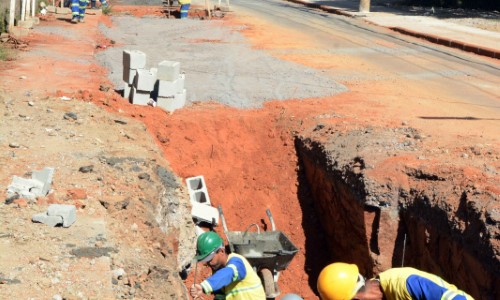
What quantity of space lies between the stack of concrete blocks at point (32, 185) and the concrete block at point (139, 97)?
5.03 metres

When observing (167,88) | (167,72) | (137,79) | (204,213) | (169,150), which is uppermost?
(167,72)

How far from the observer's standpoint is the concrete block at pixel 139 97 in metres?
13.4

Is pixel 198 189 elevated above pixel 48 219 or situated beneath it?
situated beneath

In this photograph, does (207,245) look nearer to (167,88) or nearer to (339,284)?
(339,284)

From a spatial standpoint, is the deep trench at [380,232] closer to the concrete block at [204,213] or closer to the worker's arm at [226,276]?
the concrete block at [204,213]

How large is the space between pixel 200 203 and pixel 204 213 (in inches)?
11.3

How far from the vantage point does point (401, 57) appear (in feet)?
65.8

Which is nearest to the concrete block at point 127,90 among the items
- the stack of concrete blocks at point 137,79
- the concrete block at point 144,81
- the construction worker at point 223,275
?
the stack of concrete blocks at point 137,79

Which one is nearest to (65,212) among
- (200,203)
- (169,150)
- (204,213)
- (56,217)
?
(56,217)

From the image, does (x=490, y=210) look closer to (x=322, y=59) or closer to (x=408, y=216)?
(x=408, y=216)

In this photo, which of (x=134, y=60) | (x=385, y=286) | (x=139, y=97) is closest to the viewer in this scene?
(x=385, y=286)

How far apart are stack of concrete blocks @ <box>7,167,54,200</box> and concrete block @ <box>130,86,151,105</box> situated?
Answer: 503cm

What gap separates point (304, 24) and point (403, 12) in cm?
741

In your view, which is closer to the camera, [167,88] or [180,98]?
[167,88]
